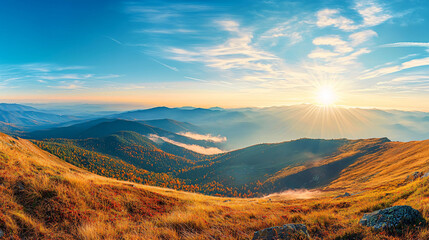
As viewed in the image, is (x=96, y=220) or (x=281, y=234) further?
(x=96, y=220)

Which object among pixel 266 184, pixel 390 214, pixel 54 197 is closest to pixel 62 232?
pixel 54 197

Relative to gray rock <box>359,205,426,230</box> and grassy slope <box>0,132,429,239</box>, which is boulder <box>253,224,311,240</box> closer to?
grassy slope <box>0,132,429,239</box>

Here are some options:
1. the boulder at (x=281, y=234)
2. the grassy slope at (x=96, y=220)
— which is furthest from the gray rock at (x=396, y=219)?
the boulder at (x=281, y=234)

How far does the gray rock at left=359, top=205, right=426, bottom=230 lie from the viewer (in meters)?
6.62

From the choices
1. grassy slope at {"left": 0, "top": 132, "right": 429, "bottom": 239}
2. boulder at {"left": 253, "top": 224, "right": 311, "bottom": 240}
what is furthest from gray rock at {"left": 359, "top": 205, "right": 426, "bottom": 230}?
boulder at {"left": 253, "top": 224, "right": 311, "bottom": 240}

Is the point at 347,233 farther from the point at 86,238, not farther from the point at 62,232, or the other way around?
the point at 62,232

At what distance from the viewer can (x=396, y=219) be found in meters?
6.72

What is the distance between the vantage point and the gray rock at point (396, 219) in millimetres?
6625

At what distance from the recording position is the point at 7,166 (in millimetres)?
10250

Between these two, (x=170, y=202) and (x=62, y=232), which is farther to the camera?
(x=170, y=202)

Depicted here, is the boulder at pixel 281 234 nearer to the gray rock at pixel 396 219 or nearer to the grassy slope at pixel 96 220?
the grassy slope at pixel 96 220

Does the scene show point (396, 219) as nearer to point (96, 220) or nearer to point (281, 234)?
point (281, 234)

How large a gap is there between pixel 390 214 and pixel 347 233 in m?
2.24

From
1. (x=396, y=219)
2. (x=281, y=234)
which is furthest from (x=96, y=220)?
(x=396, y=219)
